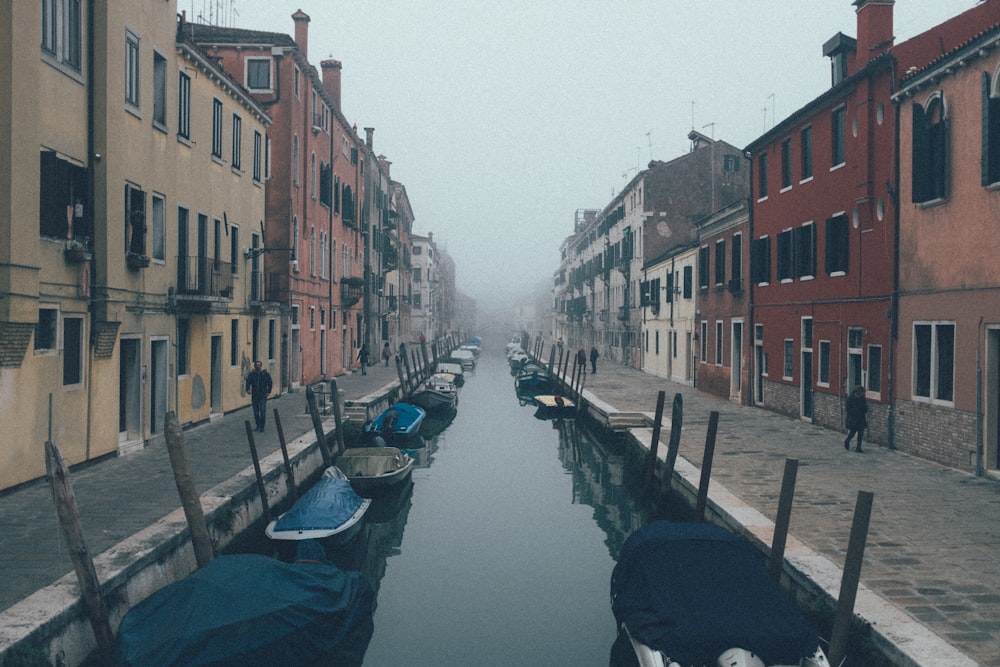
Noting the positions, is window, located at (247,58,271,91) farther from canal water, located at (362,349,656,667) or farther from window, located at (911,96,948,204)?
window, located at (911,96,948,204)

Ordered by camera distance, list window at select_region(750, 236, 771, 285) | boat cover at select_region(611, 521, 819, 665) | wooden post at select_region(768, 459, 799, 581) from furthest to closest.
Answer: window at select_region(750, 236, 771, 285) → wooden post at select_region(768, 459, 799, 581) → boat cover at select_region(611, 521, 819, 665)

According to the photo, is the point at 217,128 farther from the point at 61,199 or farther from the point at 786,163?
the point at 786,163

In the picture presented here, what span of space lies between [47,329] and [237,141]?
10.9 metres

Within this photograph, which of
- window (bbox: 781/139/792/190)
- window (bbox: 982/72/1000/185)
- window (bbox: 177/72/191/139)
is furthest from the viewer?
window (bbox: 781/139/792/190)

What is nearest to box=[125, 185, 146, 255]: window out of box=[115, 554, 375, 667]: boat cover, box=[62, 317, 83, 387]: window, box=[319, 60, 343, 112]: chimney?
box=[62, 317, 83, 387]: window

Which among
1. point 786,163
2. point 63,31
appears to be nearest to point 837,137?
point 786,163

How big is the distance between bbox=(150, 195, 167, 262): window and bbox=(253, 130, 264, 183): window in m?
7.10

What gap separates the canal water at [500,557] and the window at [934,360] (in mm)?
5748

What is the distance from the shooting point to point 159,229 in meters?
16.6

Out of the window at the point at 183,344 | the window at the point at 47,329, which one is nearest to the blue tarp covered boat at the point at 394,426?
the window at the point at 183,344

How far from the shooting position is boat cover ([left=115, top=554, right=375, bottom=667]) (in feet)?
23.7

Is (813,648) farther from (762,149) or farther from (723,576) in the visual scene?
(762,149)

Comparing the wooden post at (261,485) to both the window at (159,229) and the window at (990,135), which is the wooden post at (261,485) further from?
the window at (990,135)

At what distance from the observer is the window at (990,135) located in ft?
41.5
